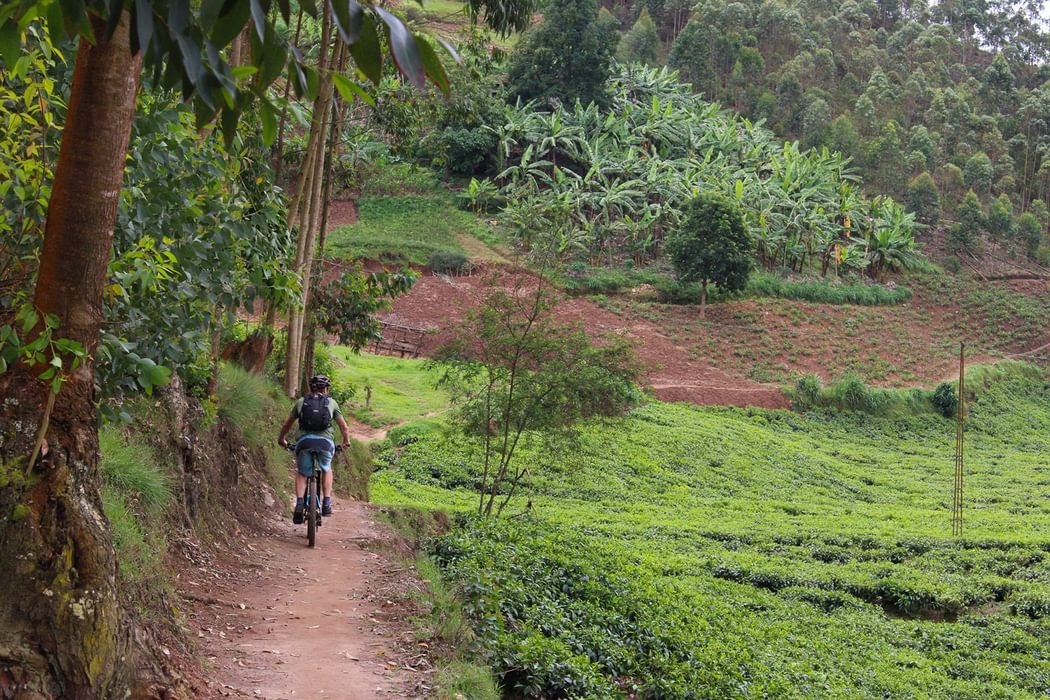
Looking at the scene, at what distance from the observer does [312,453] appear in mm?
8906

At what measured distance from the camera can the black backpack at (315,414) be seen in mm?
8836

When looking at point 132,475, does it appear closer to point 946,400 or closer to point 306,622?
point 306,622

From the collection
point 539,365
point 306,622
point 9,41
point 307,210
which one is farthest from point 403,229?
point 9,41

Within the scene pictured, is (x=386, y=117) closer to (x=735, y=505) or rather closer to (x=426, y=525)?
(x=426, y=525)

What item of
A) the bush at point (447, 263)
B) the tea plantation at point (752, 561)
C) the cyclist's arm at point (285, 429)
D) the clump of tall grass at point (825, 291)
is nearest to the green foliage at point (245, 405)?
the cyclist's arm at point (285, 429)

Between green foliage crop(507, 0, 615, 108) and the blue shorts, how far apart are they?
156 feet

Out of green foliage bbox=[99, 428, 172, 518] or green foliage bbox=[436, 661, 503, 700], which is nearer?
green foliage bbox=[436, 661, 503, 700]

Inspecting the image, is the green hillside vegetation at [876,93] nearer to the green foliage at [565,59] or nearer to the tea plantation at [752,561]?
the green foliage at [565,59]

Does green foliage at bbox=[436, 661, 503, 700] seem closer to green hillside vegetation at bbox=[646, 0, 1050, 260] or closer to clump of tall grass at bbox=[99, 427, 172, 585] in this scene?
clump of tall grass at bbox=[99, 427, 172, 585]

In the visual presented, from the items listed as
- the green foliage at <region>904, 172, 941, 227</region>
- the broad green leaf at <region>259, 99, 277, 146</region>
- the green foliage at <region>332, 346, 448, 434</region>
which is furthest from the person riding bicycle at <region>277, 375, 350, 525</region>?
the green foliage at <region>904, 172, 941, 227</region>

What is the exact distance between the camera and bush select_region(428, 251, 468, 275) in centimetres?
4575

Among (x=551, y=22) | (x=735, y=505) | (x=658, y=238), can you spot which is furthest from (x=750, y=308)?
(x=735, y=505)

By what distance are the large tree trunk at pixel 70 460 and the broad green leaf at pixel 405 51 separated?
88.6 inches

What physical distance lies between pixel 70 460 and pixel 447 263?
42.1m
